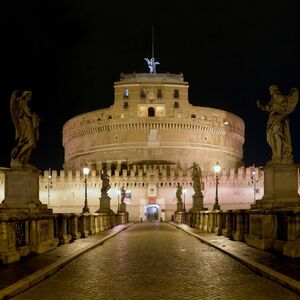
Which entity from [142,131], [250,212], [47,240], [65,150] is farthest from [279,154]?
[65,150]

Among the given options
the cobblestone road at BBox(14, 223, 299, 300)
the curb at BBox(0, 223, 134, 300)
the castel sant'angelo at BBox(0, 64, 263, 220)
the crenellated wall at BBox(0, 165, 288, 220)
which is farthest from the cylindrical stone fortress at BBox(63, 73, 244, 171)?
the curb at BBox(0, 223, 134, 300)

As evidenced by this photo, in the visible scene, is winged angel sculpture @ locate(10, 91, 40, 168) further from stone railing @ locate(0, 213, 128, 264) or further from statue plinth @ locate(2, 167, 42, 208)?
stone railing @ locate(0, 213, 128, 264)

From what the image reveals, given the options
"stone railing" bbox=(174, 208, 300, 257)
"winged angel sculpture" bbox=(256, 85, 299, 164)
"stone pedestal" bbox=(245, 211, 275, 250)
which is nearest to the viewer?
"stone railing" bbox=(174, 208, 300, 257)

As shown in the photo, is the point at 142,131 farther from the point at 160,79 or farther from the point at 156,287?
the point at 156,287

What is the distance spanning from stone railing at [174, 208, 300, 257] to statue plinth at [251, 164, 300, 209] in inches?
23.3

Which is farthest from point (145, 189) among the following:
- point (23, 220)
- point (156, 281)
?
point (156, 281)

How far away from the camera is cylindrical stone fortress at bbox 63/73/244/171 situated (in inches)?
3012

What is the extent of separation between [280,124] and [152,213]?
177 feet

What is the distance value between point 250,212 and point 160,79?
67.8 metres

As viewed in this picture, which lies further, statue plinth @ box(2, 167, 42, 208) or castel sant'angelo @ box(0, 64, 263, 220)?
castel sant'angelo @ box(0, 64, 263, 220)

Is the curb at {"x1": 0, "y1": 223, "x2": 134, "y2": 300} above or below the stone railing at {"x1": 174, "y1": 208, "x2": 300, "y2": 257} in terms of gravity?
below

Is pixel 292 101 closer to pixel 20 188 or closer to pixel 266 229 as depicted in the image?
pixel 266 229

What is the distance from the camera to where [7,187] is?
39.8 feet

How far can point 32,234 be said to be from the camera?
35.1 feet
